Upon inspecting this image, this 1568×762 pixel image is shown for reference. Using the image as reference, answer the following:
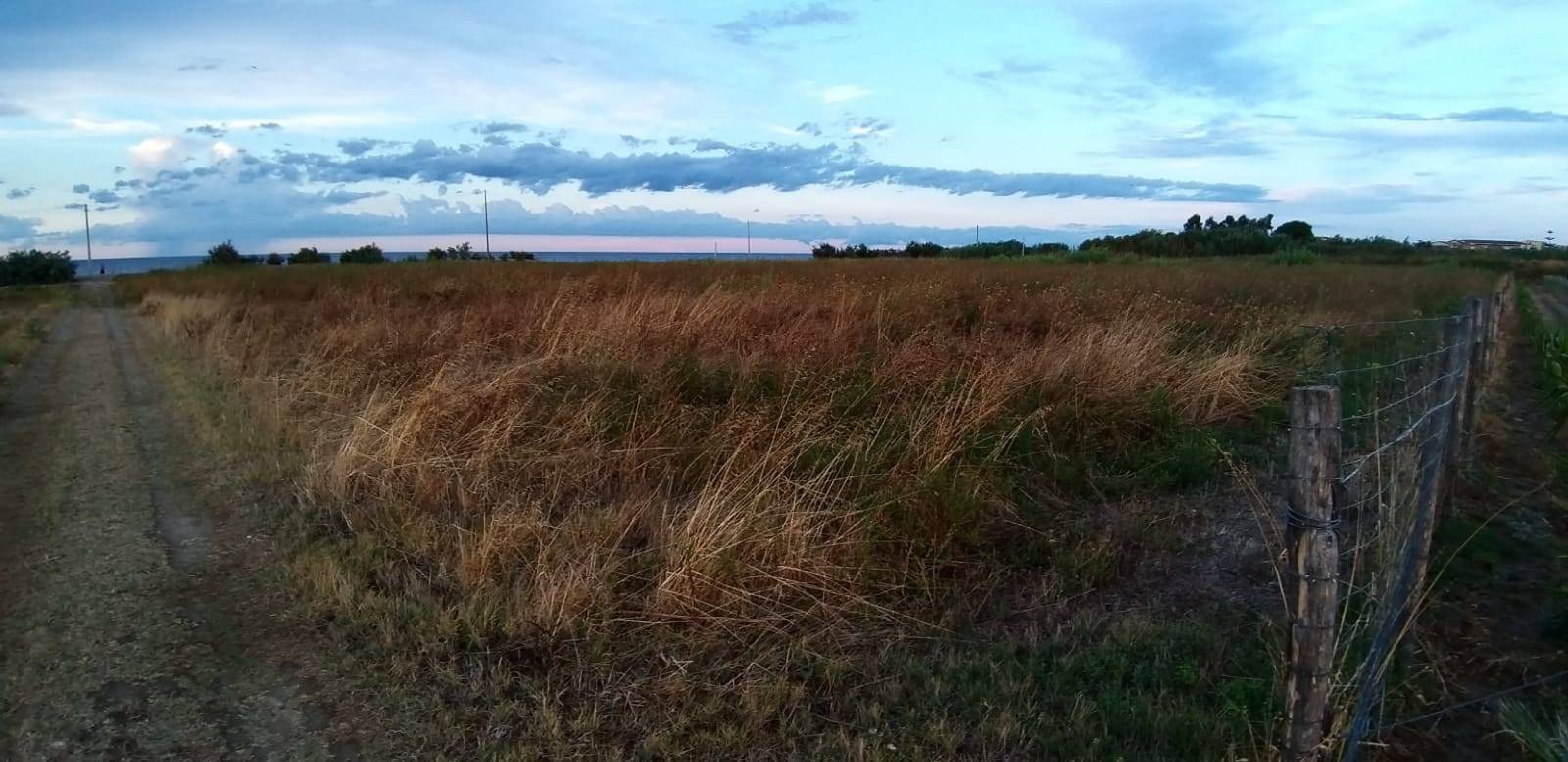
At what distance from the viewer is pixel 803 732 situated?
3143 mm

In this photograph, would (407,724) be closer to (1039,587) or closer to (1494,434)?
(1039,587)

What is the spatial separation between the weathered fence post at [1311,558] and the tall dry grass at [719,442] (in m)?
1.80

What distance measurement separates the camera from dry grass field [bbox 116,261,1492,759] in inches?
130

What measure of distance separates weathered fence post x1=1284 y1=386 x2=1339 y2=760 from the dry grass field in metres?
0.47

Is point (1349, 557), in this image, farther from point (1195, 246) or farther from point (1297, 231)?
Result: point (1297, 231)

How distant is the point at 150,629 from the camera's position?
3967 mm

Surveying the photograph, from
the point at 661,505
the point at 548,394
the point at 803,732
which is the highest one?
the point at 548,394

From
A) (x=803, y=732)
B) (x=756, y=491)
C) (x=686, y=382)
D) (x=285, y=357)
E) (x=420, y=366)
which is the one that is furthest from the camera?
(x=285, y=357)

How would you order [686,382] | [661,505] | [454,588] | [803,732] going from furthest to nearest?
[686,382]
[661,505]
[454,588]
[803,732]

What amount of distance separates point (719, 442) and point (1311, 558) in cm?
380

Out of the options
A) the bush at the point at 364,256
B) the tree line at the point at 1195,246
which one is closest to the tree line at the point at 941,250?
the tree line at the point at 1195,246

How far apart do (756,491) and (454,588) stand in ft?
4.92

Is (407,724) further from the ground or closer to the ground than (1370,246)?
closer to the ground

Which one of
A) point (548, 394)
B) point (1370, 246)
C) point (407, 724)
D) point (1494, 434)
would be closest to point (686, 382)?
point (548, 394)
